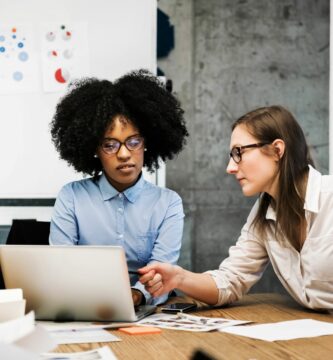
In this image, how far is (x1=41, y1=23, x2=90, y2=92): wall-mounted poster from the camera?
2961mm

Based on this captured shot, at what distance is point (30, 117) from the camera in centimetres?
299

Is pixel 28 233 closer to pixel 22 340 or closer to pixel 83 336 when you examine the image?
pixel 83 336

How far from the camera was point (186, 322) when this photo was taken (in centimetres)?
158

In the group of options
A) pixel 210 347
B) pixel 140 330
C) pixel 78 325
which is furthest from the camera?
pixel 78 325

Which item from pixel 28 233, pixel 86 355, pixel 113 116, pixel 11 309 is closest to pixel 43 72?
pixel 113 116

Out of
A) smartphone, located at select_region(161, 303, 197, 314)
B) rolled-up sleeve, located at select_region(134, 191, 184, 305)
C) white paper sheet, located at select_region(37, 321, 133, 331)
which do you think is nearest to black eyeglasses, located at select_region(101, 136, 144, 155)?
rolled-up sleeve, located at select_region(134, 191, 184, 305)

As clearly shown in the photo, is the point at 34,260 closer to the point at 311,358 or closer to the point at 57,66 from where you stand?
the point at 311,358

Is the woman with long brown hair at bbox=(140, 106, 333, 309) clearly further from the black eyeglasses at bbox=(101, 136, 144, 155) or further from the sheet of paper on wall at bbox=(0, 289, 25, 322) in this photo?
the sheet of paper on wall at bbox=(0, 289, 25, 322)

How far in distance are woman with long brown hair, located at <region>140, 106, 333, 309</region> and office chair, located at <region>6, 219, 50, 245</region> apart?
→ 0.71 m

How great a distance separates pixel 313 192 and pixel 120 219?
75 cm

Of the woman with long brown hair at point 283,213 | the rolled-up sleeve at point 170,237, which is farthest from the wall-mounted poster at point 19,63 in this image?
the woman with long brown hair at point 283,213

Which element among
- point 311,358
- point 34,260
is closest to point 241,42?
point 34,260

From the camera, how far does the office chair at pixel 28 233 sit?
230 centimetres

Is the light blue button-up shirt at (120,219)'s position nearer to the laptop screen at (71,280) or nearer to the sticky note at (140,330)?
the laptop screen at (71,280)
